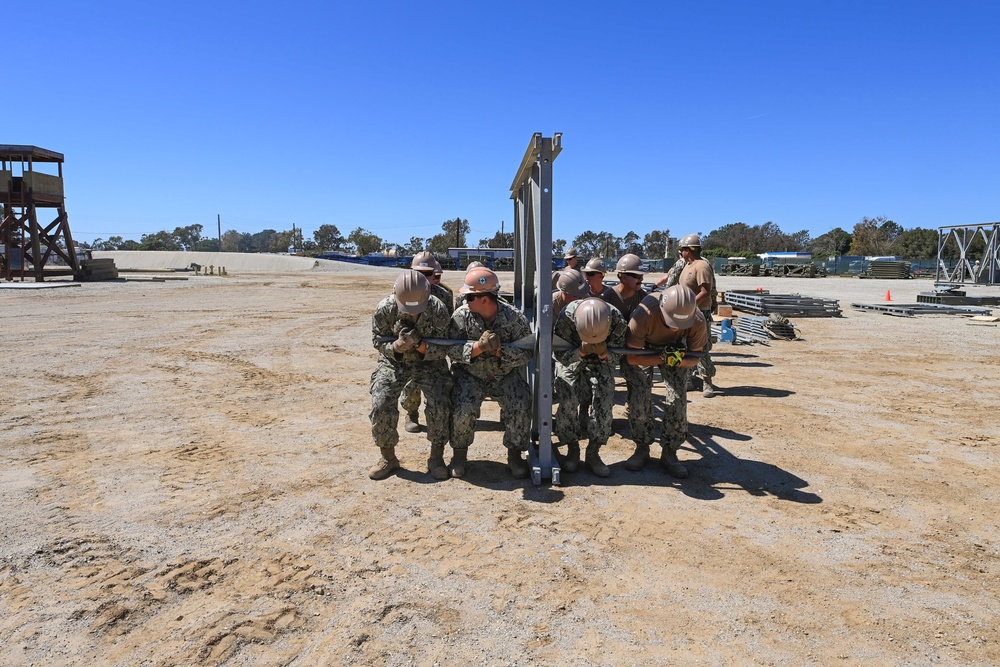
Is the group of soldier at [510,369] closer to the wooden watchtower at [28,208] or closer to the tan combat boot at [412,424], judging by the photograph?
the tan combat boot at [412,424]

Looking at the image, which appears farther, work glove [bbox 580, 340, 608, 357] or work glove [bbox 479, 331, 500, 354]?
work glove [bbox 580, 340, 608, 357]

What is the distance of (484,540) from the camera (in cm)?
397

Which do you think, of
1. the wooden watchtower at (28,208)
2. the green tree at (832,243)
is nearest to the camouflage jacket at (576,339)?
the wooden watchtower at (28,208)

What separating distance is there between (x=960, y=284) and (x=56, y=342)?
33375 mm

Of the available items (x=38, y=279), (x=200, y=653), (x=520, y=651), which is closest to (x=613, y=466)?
(x=520, y=651)

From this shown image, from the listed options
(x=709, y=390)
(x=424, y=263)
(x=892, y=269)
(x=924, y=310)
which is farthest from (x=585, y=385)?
(x=892, y=269)

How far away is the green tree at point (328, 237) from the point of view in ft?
397

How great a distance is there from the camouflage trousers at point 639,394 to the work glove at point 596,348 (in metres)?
0.33

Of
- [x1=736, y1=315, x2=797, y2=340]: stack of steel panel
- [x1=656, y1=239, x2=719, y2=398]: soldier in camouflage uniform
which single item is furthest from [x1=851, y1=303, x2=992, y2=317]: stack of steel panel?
[x1=656, y1=239, x2=719, y2=398]: soldier in camouflage uniform

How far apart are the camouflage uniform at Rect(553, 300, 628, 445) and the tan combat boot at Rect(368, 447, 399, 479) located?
135cm

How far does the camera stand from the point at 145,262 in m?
70.4

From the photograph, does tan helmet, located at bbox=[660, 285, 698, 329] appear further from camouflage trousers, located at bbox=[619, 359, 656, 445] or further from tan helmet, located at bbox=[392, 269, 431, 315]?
tan helmet, located at bbox=[392, 269, 431, 315]

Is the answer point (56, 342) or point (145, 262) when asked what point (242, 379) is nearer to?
point (56, 342)

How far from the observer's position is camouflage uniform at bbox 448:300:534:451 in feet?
16.6
